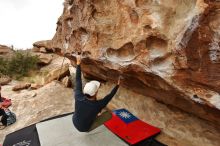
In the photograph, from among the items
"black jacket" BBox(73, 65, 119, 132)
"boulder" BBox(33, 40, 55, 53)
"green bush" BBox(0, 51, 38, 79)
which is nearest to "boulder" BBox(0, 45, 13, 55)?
"boulder" BBox(33, 40, 55, 53)

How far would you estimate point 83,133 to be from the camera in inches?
213

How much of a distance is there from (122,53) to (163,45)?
1.12m

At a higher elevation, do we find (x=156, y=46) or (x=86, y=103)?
(x=156, y=46)

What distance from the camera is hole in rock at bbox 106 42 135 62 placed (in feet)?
16.3

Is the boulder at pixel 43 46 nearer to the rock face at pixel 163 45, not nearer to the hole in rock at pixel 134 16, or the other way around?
the rock face at pixel 163 45

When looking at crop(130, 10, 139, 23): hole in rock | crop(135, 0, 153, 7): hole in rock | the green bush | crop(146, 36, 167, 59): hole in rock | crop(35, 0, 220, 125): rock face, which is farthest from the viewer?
the green bush

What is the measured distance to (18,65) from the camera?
15.2m

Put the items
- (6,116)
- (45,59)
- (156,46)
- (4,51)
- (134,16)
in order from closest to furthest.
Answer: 1. (156,46)
2. (134,16)
3. (6,116)
4. (45,59)
5. (4,51)

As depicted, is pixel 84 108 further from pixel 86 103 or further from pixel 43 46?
pixel 43 46

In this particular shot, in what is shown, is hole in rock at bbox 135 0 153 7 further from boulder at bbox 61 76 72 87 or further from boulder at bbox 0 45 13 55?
boulder at bbox 0 45 13 55

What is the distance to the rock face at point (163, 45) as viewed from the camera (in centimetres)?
365

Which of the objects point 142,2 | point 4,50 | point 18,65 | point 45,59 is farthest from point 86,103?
point 4,50

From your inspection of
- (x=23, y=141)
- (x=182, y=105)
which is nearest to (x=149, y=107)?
(x=182, y=105)

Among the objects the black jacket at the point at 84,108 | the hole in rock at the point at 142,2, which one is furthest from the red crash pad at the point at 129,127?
the hole in rock at the point at 142,2
